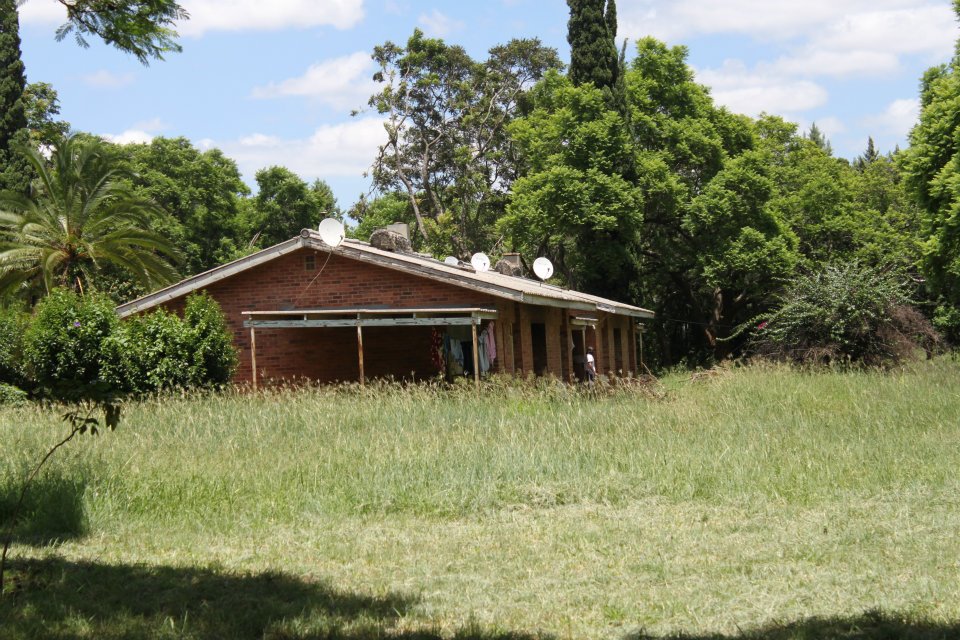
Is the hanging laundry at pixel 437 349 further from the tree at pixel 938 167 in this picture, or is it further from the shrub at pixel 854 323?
the tree at pixel 938 167

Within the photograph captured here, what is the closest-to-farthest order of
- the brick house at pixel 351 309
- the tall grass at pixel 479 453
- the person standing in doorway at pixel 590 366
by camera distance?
the tall grass at pixel 479 453 → the brick house at pixel 351 309 → the person standing in doorway at pixel 590 366

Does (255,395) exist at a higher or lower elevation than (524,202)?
lower

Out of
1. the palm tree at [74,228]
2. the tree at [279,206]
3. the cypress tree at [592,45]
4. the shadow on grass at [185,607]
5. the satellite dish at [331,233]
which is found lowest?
the shadow on grass at [185,607]

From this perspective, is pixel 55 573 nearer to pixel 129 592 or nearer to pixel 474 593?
pixel 129 592

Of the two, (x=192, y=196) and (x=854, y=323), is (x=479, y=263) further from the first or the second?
(x=192, y=196)

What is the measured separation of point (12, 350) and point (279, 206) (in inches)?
934

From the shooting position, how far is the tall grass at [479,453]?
29.5 feet

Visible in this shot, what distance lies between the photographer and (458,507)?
886cm

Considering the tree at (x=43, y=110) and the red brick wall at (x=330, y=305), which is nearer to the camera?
the red brick wall at (x=330, y=305)

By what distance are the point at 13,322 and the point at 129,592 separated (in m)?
18.4

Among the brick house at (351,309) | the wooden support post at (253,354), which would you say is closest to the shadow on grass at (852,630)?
the brick house at (351,309)

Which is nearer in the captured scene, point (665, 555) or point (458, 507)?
point (665, 555)

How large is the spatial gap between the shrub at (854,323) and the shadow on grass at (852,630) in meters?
18.2

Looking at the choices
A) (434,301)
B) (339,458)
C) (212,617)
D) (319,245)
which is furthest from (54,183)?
(212,617)
